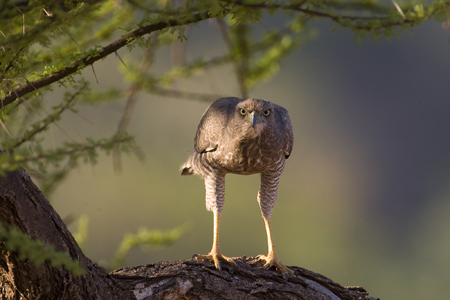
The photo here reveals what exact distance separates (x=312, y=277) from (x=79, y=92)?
189 cm

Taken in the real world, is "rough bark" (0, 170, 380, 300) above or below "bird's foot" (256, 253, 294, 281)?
below

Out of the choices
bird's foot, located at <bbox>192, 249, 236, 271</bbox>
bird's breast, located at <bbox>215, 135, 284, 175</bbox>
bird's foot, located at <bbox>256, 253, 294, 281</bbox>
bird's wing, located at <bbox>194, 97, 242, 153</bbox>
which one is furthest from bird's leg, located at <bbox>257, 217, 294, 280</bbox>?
bird's wing, located at <bbox>194, 97, 242, 153</bbox>

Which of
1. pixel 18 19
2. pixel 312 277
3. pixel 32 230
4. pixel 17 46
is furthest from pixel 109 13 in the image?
pixel 312 277

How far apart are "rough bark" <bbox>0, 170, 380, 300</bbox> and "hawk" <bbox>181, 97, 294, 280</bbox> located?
0.15m

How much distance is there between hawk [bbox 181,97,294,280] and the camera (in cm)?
261

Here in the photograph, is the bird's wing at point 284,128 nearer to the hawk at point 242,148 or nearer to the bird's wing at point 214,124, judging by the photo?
the hawk at point 242,148

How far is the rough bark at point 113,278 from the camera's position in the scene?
1834 mm

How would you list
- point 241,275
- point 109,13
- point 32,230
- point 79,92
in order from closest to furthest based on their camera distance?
point 32,230
point 79,92
point 241,275
point 109,13

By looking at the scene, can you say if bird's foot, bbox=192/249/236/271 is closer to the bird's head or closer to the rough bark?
the rough bark

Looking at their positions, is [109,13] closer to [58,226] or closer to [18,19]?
[18,19]

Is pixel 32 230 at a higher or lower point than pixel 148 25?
lower

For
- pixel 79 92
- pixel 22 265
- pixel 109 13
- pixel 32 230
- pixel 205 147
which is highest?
pixel 109 13

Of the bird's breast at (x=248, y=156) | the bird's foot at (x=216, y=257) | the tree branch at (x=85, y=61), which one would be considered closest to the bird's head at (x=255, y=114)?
the bird's breast at (x=248, y=156)

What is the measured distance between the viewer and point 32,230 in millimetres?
1834
